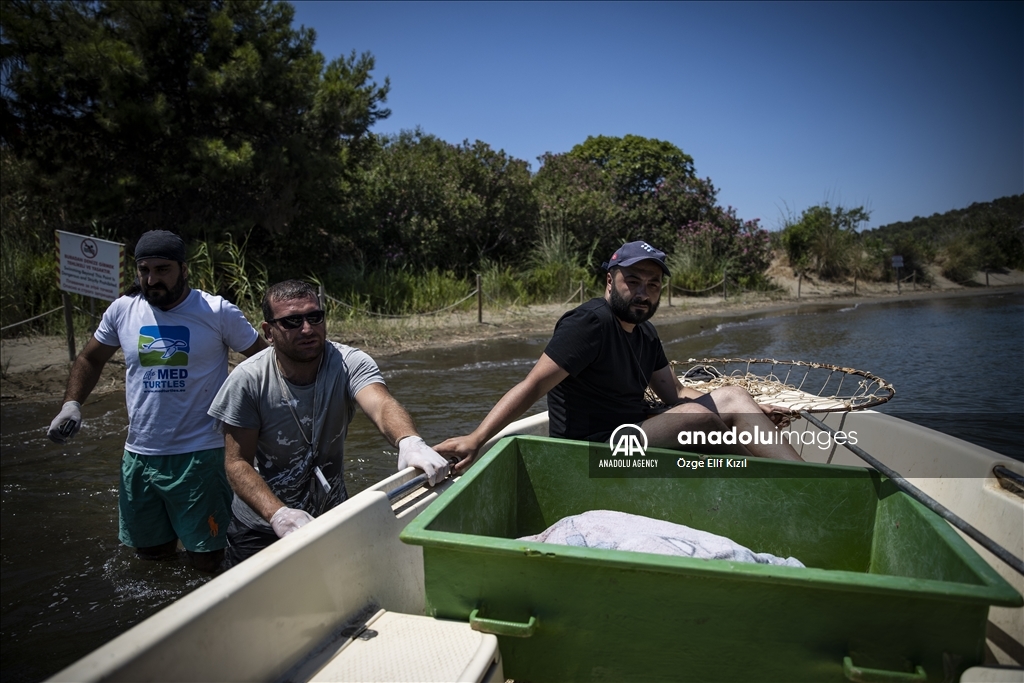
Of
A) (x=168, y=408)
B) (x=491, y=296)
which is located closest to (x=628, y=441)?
(x=168, y=408)

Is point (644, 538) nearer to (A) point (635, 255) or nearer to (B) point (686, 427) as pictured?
(B) point (686, 427)

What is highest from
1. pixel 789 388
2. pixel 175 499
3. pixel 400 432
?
pixel 400 432

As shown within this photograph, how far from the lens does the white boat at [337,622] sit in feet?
4.58

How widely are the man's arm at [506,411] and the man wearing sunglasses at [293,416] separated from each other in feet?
0.42

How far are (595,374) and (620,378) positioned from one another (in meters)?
0.12

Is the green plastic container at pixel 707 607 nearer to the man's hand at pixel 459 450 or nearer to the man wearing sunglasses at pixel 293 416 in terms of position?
the man's hand at pixel 459 450

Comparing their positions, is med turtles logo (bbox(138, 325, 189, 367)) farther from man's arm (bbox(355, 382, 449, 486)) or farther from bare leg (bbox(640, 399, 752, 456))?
bare leg (bbox(640, 399, 752, 456))

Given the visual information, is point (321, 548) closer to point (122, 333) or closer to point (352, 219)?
point (122, 333)

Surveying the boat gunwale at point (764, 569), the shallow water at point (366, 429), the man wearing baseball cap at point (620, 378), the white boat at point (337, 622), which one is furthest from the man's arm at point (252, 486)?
the shallow water at point (366, 429)

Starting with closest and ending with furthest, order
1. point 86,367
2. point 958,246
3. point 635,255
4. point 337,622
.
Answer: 1. point 337,622
2. point 635,255
3. point 86,367
4. point 958,246

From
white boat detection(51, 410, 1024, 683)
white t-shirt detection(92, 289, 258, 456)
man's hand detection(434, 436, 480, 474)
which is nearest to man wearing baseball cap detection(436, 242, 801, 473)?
man's hand detection(434, 436, 480, 474)

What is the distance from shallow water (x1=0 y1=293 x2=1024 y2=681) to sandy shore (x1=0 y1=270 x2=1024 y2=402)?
57 centimetres

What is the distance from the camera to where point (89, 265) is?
20.1 feet

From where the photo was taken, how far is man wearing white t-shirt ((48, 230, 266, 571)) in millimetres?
3189
